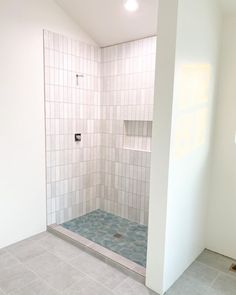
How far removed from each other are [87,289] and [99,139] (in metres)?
2.03

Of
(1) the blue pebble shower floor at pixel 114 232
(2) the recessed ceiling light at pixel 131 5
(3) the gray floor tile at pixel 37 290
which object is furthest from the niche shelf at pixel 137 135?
(3) the gray floor tile at pixel 37 290

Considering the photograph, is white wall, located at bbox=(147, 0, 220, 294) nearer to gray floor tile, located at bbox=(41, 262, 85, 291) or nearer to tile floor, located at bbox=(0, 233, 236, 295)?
tile floor, located at bbox=(0, 233, 236, 295)

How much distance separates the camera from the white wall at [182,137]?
1703mm

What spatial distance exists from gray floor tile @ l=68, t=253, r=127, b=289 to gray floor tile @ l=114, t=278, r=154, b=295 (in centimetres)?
5

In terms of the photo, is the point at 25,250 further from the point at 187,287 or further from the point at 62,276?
the point at 187,287

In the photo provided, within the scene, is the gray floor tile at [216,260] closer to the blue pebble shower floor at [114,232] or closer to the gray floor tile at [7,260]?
the blue pebble shower floor at [114,232]

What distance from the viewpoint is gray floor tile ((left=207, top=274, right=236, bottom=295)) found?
192 cm

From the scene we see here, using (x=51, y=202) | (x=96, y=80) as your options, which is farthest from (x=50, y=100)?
(x=51, y=202)

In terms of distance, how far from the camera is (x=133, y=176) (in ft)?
10.3

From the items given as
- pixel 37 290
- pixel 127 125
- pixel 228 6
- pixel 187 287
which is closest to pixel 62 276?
pixel 37 290

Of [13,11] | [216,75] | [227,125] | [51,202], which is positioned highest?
[13,11]

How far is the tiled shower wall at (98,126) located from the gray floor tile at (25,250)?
39cm

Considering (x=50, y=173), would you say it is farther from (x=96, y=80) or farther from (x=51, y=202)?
(x=96, y=80)

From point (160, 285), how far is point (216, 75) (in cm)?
202
